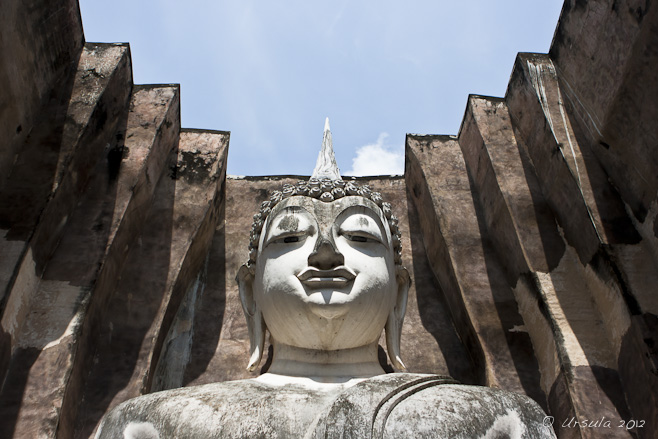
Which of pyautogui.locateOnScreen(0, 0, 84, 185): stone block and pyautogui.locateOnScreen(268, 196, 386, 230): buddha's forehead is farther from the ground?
pyautogui.locateOnScreen(0, 0, 84, 185): stone block

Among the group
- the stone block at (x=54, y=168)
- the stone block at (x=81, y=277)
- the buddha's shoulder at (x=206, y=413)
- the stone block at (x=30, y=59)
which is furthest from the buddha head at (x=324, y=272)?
the stone block at (x=30, y=59)

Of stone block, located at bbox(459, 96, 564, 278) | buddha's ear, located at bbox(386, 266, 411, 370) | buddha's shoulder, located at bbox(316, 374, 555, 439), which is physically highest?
stone block, located at bbox(459, 96, 564, 278)

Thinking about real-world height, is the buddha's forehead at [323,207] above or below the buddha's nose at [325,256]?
above

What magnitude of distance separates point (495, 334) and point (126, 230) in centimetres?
337

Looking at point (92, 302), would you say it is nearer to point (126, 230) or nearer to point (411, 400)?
point (126, 230)

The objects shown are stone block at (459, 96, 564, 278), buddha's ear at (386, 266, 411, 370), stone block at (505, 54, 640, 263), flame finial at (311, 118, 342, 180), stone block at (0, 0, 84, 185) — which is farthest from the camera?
stone block at (459, 96, 564, 278)

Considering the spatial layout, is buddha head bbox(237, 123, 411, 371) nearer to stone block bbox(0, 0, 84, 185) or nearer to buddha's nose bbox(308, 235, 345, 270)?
buddha's nose bbox(308, 235, 345, 270)

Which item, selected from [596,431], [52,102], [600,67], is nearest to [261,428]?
[596,431]

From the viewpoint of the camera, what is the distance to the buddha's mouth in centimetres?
361

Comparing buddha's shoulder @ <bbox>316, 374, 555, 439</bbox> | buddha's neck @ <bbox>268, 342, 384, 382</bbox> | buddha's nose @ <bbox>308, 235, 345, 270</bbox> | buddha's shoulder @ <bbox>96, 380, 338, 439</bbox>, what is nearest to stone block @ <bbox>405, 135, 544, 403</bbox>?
buddha's neck @ <bbox>268, 342, 384, 382</bbox>

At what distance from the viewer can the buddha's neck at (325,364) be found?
366 centimetres

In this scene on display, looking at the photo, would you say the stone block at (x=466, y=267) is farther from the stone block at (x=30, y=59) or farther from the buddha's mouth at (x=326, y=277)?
the stone block at (x=30, y=59)

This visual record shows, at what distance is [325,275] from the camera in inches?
142

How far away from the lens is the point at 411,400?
292 cm
